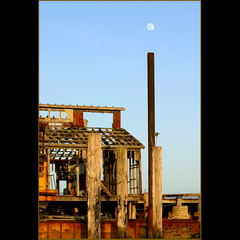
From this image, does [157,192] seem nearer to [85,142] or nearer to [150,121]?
[150,121]

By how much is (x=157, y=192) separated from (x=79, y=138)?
1418 centimetres

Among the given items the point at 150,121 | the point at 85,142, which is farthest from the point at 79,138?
the point at 150,121

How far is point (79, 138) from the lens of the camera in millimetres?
32219

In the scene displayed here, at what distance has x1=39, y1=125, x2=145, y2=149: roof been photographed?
3078 centimetres

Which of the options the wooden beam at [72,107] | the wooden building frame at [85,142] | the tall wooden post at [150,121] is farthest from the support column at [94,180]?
the wooden beam at [72,107]

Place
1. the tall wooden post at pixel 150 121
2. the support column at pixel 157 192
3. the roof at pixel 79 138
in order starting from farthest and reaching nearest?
the roof at pixel 79 138
the tall wooden post at pixel 150 121
the support column at pixel 157 192

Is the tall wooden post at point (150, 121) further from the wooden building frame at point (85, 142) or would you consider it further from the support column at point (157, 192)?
the wooden building frame at point (85, 142)

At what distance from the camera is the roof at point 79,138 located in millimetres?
30781

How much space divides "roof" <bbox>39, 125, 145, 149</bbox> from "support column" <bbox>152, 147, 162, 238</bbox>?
11566 millimetres

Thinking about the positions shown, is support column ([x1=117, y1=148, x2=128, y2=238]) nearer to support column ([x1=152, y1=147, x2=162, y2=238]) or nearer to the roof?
support column ([x1=152, y1=147, x2=162, y2=238])

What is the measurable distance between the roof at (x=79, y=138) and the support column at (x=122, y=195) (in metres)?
11.6
